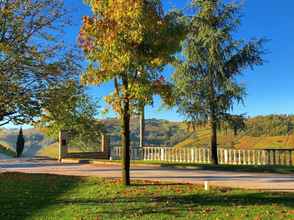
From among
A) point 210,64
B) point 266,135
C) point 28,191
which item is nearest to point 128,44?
point 28,191

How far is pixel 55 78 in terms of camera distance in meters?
15.3

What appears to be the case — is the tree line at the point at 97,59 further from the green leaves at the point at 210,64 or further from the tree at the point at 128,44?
the green leaves at the point at 210,64

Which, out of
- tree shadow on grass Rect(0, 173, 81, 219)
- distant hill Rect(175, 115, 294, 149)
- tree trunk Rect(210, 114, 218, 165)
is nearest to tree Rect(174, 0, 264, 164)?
tree trunk Rect(210, 114, 218, 165)

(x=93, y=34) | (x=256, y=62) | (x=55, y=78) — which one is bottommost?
(x=55, y=78)

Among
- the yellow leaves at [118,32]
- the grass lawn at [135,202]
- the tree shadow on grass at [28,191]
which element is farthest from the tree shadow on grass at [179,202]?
the yellow leaves at [118,32]

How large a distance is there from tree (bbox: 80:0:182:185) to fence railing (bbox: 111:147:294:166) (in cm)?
1547

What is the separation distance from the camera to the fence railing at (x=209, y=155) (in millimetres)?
30062

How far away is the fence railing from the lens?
3006 cm

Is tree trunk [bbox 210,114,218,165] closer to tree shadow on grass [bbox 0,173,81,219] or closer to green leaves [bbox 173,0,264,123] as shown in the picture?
green leaves [bbox 173,0,264,123]

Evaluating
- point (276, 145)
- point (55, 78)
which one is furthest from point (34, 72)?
point (276, 145)

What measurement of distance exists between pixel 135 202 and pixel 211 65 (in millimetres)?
18637

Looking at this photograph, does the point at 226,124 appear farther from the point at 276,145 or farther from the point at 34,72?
the point at 276,145

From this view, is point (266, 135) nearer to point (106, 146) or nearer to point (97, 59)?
point (106, 146)

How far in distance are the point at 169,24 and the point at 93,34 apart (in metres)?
2.37
